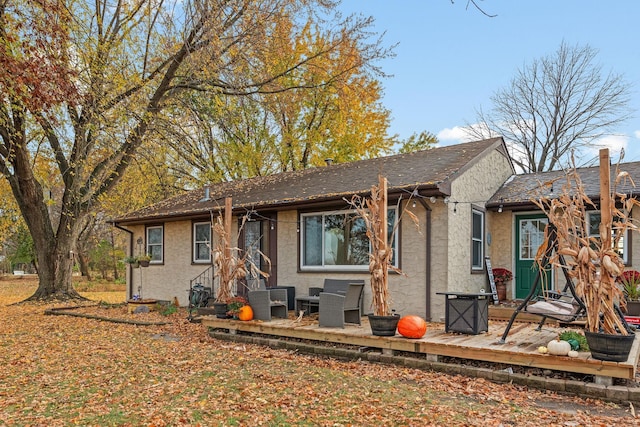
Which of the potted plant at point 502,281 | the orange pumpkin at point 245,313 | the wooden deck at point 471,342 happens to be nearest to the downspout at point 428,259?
the wooden deck at point 471,342

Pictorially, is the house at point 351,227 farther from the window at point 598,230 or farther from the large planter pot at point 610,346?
the large planter pot at point 610,346

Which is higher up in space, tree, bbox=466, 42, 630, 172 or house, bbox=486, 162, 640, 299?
tree, bbox=466, 42, 630, 172

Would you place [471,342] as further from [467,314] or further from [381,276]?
[381,276]

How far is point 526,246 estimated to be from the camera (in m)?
10.6

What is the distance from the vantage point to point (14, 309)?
41.8 ft

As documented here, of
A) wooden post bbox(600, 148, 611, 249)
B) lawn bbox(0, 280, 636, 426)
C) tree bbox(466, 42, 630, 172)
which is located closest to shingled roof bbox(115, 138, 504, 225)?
wooden post bbox(600, 148, 611, 249)

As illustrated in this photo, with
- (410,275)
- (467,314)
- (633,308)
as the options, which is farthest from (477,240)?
(467,314)

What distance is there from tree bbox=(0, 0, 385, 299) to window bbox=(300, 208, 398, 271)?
172 inches

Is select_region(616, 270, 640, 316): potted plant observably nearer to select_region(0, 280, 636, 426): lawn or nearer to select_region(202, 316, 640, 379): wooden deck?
select_region(202, 316, 640, 379): wooden deck

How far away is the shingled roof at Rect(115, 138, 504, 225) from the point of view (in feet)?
29.8

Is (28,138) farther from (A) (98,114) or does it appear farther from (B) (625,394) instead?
(B) (625,394)

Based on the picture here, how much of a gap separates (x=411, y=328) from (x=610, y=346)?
7.64ft

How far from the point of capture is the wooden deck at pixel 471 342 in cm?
504

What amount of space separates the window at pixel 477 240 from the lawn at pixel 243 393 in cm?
458
